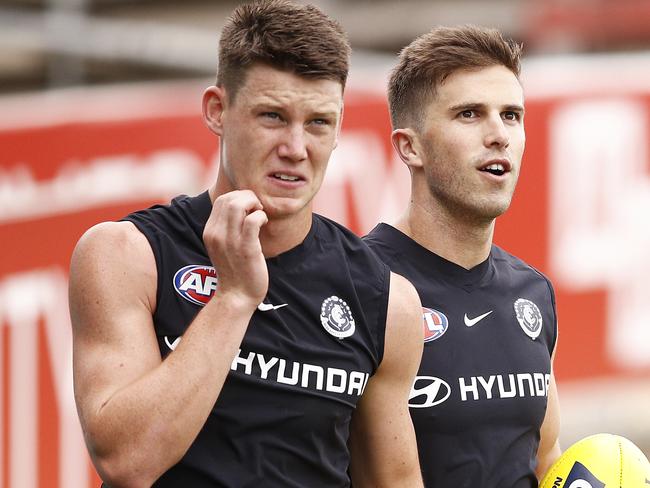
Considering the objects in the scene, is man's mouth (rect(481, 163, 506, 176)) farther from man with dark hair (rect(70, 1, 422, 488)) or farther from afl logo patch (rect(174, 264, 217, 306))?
afl logo patch (rect(174, 264, 217, 306))

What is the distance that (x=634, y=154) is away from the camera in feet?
34.2

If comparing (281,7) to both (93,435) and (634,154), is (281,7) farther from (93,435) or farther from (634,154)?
(634,154)

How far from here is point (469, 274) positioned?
4.98 metres

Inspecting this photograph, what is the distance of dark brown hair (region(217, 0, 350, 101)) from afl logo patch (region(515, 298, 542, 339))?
1.34 metres

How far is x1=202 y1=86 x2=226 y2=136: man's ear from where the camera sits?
3998mm

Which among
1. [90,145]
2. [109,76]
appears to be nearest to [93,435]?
[90,145]

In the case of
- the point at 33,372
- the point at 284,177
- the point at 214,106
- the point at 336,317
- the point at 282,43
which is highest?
the point at 282,43

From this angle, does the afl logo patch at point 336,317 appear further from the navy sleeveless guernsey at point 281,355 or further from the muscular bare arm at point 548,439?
the muscular bare arm at point 548,439

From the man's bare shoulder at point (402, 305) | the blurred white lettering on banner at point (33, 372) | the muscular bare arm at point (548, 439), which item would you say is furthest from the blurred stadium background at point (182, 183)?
the man's bare shoulder at point (402, 305)

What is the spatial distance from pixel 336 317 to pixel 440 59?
131cm

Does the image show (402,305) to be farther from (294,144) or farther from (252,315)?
(294,144)

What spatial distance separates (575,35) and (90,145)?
7477mm

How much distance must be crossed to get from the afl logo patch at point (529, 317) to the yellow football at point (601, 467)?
425 millimetres

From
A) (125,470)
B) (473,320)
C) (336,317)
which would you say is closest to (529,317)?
(473,320)
